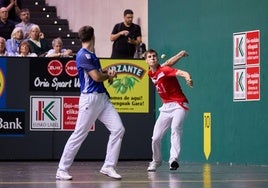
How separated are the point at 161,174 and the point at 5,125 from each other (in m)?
6.45

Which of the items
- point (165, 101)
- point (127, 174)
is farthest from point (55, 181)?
point (165, 101)

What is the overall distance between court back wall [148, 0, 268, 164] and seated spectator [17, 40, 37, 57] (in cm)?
309

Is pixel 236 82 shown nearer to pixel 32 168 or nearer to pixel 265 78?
pixel 265 78

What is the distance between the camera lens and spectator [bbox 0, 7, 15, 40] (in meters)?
23.5

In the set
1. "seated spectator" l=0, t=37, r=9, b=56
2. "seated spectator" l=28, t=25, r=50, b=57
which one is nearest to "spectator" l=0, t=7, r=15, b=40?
"seated spectator" l=28, t=25, r=50, b=57

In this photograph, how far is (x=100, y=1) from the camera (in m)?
27.0

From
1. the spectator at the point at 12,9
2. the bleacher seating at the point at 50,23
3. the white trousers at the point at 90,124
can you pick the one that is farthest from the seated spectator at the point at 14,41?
the white trousers at the point at 90,124

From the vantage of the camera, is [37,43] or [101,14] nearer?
[37,43]

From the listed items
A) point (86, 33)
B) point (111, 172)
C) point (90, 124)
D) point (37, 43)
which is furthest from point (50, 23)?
point (111, 172)

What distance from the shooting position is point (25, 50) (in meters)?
22.4

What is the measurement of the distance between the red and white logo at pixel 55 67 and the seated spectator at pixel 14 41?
0.88m

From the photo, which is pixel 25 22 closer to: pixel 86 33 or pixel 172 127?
pixel 172 127

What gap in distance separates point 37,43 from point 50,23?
4.48 meters

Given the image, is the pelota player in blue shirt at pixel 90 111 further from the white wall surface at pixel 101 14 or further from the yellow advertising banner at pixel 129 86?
the white wall surface at pixel 101 14
